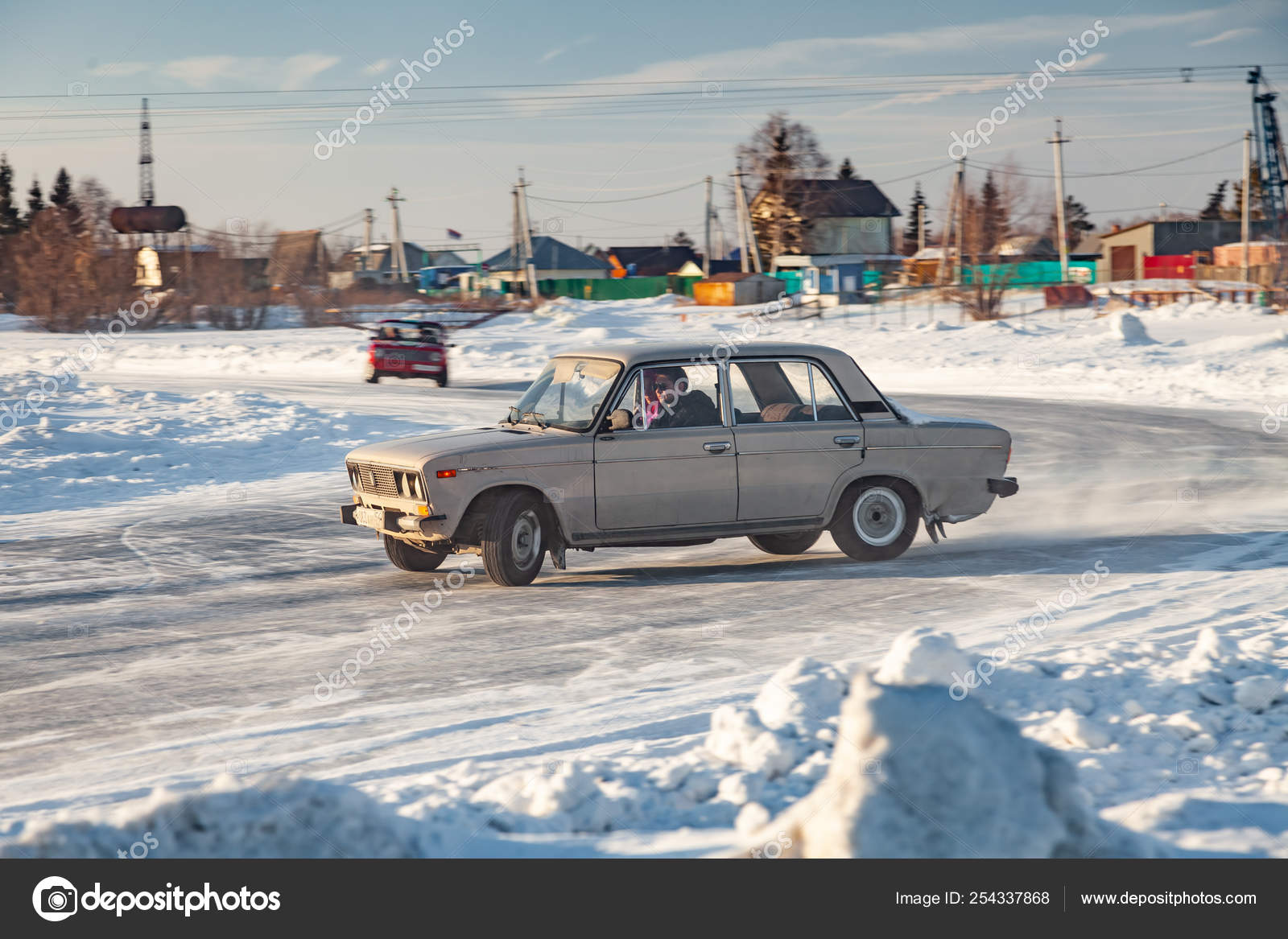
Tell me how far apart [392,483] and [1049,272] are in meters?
79.1

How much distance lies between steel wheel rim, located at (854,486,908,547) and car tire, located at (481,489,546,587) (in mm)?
2504

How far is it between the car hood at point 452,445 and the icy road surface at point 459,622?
963 mm

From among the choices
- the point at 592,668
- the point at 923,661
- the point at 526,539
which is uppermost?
the point at 526,539

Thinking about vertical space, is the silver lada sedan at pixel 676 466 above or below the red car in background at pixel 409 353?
below

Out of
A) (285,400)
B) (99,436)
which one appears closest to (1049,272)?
(285,400)

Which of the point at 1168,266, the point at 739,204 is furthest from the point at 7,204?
the point at 1168,266

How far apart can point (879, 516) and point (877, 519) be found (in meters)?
0.03

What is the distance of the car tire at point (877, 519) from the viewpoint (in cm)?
970

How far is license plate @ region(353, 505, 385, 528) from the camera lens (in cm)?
898

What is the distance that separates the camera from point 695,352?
9.30 metres

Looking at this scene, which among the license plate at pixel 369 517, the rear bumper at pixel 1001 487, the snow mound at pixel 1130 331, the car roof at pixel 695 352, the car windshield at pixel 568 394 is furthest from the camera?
the snow mound at pixel 1130 331

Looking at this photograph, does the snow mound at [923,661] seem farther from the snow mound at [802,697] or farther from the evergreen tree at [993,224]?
the evergreen tree at [993,224]

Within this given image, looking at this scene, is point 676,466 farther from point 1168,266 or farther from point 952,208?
point 1168,266
